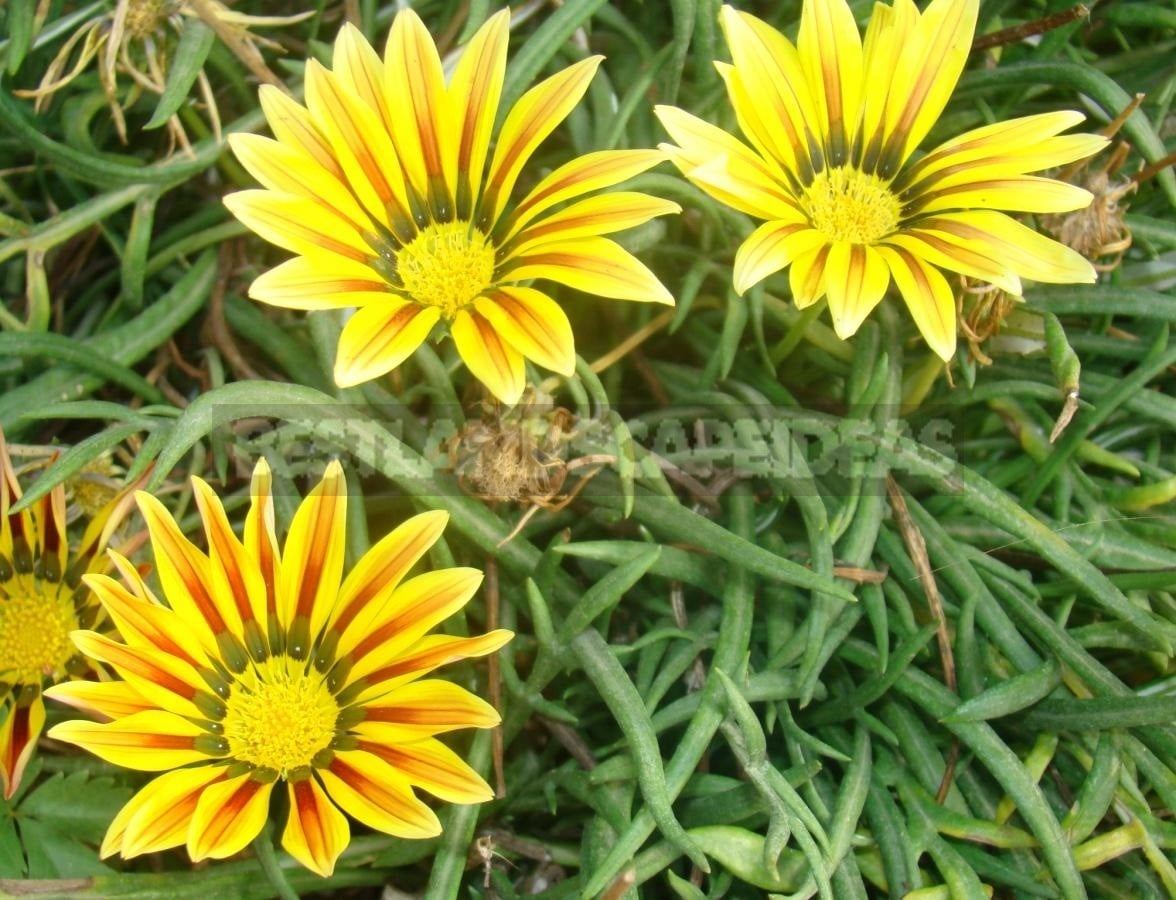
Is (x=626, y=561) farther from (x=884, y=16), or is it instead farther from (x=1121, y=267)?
(x=1121, y=267)

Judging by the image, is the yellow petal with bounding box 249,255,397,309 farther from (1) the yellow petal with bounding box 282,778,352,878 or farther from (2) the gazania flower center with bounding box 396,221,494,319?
(1) the yellow petal with bounding box 282,778,352,878

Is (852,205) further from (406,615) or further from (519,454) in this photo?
(406,615)

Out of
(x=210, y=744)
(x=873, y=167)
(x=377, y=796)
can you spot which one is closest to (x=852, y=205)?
(x=873, y=167)

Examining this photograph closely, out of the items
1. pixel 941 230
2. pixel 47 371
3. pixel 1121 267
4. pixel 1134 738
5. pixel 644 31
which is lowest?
pixel 1134 738

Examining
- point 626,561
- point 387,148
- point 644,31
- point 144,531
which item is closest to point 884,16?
point 644,31

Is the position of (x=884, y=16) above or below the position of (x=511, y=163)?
above
